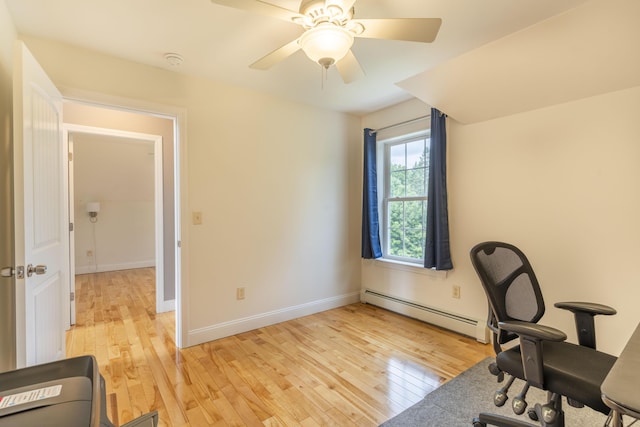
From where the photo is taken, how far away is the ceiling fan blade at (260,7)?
1.22 metres

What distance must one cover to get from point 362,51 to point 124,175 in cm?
516

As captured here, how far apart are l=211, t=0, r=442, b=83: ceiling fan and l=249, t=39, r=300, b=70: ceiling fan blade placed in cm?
14

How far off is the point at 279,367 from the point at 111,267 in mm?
5002

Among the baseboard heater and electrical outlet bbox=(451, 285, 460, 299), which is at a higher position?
electrical outlet bbox=(451, 285, 460, 299)

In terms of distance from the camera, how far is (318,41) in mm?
1321

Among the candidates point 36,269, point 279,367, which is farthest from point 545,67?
point 36,269

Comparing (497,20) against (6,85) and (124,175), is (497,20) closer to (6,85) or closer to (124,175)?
(6,85)

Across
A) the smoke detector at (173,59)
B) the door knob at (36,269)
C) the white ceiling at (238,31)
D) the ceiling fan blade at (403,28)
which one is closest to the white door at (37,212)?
the door knob at (36,269)

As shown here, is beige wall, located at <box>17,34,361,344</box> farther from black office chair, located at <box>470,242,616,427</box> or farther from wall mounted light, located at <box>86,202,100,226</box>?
wall mounted light, located at <box>86,202,100,226</box>

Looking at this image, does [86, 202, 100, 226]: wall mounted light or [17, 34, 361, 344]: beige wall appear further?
[86, 202, 100, 226]: wall mounted light

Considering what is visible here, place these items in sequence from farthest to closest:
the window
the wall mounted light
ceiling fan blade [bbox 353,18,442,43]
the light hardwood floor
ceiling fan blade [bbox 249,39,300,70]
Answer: the wall mounted light, the window, the light hardwood floor, ceiling fan blade [bbox 249,39,300,70], ceiling fan blade [bbox 353,18,442,43]

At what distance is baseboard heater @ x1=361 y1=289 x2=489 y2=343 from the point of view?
8.69 ft

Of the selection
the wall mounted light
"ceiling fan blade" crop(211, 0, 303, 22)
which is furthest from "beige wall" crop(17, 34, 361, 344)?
the wall mounted light

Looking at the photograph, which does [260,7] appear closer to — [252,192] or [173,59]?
[173,59]
